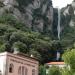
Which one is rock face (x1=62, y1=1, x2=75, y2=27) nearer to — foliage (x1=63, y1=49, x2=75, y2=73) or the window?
the window

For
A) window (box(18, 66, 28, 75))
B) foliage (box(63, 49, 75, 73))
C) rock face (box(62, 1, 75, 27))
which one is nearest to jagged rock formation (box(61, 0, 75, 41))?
rock face (box(62, 1, 75, 27))

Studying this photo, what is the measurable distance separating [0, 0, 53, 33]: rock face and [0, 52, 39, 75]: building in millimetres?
67917

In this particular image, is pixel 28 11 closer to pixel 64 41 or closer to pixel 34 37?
pixel 64 41

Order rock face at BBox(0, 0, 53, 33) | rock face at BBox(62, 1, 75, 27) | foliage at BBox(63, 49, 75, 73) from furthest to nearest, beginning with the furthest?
rock face at BBox(62, 1, 75, 27) < rock face at BBox(0, 0, 53, 33) < foliage at BBox(63, 49, 75, 73)

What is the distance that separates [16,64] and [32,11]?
295 ft

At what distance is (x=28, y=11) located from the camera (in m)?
133

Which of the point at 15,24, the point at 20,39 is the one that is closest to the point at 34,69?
the point at 20,39

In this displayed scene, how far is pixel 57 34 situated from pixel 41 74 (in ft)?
232

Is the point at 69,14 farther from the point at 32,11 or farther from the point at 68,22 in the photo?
the point at 32,11

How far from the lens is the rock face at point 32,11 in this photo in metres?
122

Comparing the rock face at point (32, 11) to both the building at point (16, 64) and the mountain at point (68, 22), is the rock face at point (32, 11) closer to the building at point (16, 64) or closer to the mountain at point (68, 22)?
the mountain at point (68, 22)

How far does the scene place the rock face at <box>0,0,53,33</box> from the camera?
122 m

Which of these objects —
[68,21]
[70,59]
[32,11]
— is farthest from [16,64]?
[68,21]

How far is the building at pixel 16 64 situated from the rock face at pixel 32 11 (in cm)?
6792
